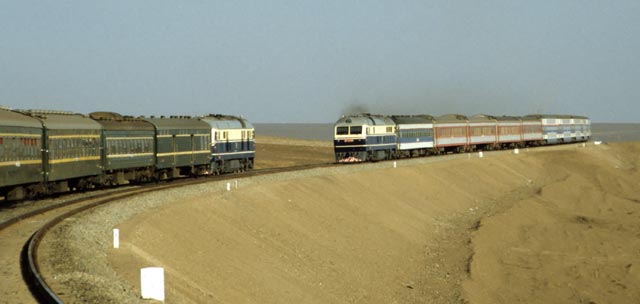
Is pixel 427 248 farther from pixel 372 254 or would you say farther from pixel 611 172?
pixel 611 172

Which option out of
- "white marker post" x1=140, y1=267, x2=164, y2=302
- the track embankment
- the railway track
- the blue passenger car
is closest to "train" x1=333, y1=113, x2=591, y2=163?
the blue passenger car

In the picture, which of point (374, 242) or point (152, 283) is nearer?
point (152, 283)

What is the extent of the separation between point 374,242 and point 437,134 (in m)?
43.8

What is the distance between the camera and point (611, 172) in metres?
88.1

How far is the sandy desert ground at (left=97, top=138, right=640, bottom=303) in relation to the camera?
24812 millimetres

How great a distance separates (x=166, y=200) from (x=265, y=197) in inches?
244

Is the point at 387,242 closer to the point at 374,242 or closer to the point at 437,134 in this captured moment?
the point at 374,242

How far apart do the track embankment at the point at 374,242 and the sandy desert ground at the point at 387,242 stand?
0.27 feet

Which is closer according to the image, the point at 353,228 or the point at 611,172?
the point at 353,228

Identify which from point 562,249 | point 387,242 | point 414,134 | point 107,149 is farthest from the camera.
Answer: point 414,134

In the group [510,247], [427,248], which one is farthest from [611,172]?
[427,248]

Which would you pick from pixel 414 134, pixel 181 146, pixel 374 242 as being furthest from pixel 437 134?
pixel 374 242

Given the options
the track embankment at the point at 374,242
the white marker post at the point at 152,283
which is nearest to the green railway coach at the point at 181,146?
the track embankment at the point at 374,242

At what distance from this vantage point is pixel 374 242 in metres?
38.1
